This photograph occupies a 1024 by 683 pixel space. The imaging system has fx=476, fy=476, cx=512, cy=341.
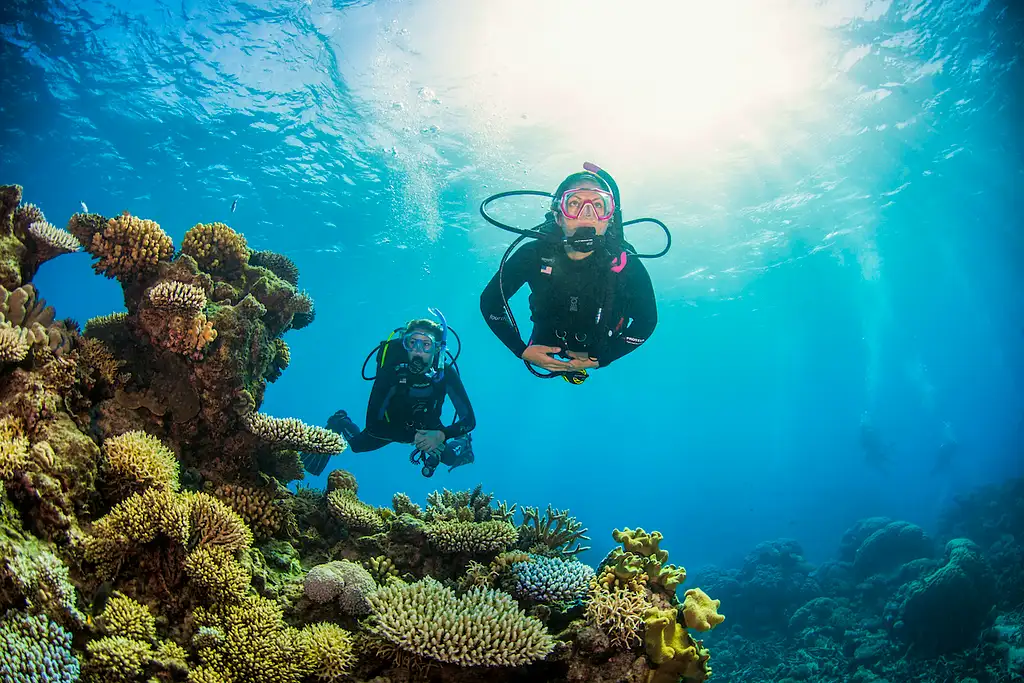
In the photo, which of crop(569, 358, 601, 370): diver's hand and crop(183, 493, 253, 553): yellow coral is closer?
crop(183, 493, 253, 553): yellow coral

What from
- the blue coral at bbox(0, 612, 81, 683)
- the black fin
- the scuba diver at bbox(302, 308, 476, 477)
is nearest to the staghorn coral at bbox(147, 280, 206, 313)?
the blue coral at bbox(0, 612, 81, 683)

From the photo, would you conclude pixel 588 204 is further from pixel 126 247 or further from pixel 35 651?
pixel 35 651

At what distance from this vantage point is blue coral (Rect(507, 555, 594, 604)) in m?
3.86

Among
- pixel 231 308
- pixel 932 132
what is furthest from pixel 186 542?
pixel 932 132

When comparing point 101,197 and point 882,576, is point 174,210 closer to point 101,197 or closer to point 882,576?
point 101,197

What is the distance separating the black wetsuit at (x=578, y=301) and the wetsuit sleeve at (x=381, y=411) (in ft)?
12.2

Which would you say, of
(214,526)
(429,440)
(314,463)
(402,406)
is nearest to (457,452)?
(429,440)

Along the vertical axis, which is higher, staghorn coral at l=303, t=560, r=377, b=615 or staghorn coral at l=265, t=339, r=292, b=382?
staghorn coral at l=265, t=339, r=292, b=382

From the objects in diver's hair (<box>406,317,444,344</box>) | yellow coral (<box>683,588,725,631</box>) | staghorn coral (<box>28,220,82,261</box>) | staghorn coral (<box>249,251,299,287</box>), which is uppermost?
diver's hair (<box>406,317,444,344</box>)

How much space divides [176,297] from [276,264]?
5.97 feet

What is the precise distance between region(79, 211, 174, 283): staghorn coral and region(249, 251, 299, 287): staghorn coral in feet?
4.18

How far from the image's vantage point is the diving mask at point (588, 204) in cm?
526

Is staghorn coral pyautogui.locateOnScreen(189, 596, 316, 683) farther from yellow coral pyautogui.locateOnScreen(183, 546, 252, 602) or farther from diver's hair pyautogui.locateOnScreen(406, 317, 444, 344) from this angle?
diver's hair pyautogui.locateOnScreen(406, 317, 444, 344)

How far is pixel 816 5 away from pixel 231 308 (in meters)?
17.9
